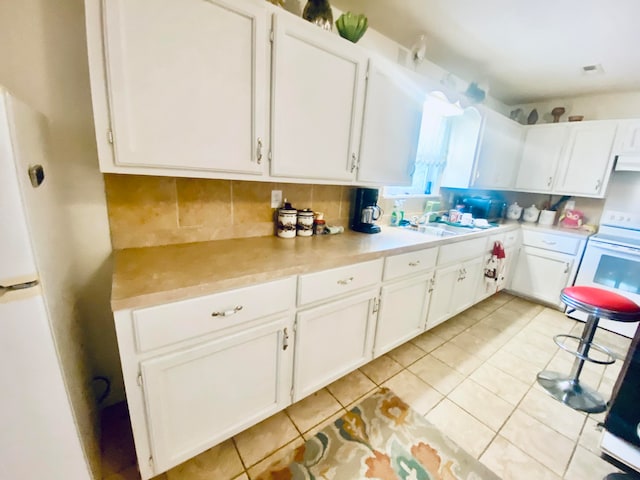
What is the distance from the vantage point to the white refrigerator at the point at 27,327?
2.10 ft

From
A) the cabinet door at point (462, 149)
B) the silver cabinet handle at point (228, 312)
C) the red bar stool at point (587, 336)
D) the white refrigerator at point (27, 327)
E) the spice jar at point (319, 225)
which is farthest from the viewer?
the cabinet door at point (462, 149)

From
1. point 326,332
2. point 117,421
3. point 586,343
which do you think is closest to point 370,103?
point 326,332

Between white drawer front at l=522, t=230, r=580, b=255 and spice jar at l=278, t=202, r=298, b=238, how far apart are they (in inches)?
115

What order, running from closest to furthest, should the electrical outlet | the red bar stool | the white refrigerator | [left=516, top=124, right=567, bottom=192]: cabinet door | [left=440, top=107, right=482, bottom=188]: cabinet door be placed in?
the white refrigerator → the red bar stool → the electrical outlet → [left=440, top=107, right=482, bottom=188]: cabinet door → [left=516, top=124, right=567, bottom=192]: cabinet door

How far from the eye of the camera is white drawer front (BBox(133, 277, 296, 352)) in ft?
2.98

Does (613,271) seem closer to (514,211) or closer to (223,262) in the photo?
(514,211)

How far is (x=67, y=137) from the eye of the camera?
1110 mm

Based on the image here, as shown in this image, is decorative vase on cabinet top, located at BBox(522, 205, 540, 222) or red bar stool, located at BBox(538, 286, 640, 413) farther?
decorative vase on cabinet top, located at BBox(522, 205, 540, 222)

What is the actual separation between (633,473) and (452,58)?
9.37 ft

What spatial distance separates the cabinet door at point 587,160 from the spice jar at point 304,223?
3.12 meters

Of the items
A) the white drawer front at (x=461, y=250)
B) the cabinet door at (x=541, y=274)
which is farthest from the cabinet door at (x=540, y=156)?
the white drawer front at (x=461, y=250)

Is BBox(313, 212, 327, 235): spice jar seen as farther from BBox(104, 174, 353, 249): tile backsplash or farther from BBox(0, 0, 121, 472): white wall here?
BBox(0, 0, 121, 472): white wall

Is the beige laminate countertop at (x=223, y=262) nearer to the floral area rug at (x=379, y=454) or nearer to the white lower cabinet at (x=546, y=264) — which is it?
the floral area rug at (x=379, y=454)

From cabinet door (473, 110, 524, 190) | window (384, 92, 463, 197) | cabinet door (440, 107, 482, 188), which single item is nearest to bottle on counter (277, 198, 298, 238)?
window (384, 92, 463, 197)
